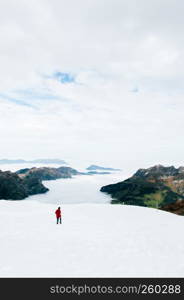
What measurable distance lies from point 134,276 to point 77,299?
10.1 feet

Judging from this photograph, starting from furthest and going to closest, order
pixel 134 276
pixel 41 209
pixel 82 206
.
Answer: pixel 82 206, pixel 41 209, pixel 134 276

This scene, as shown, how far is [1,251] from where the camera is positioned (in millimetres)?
12930

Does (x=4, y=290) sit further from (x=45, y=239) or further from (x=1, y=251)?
(x=45, y=239)

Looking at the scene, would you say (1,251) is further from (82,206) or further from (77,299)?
(82,206)

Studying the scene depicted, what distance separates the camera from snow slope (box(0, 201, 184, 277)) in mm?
10836

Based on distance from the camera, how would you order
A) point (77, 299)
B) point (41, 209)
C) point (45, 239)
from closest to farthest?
point (77, 299) → point (45, 239) → point (41, 209)

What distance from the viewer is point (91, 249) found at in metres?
13.9

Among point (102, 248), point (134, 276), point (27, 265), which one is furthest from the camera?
point (102, 248)

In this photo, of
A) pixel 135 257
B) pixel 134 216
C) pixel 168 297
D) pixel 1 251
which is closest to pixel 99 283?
pixel 168 297

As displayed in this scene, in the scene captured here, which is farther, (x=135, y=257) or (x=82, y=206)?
(x=82, y=206)

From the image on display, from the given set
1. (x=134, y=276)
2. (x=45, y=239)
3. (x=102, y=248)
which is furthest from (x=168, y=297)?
(x=45, y=239)

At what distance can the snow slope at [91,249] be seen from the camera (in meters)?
10.8

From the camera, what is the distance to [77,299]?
8984 millimetres

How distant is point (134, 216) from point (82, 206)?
29.0ft
